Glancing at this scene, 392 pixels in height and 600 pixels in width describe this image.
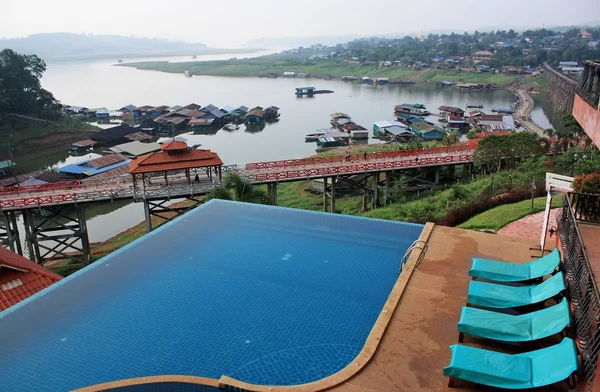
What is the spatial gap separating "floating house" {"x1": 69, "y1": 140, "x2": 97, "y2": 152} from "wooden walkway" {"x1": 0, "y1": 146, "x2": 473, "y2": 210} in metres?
25.2

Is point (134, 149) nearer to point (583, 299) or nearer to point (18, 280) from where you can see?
point (18, 280)

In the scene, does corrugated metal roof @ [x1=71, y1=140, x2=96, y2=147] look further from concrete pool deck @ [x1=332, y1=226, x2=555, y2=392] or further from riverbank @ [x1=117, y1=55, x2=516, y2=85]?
riverbank @ [x1=117, y1=55, x2=516, y2=85]

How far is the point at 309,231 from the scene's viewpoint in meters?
12.5

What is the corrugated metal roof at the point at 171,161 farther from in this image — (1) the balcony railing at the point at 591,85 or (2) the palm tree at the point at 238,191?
(1) the balcony railing at the point at 591,85

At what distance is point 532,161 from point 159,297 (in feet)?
67.5

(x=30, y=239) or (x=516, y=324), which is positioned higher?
(x=516, y=324)

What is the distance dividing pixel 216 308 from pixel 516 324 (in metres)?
5.47

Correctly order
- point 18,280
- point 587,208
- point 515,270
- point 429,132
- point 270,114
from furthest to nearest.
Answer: point 270,114 → point 429,132 → point 18,280 → point 587,208 → point 515,270

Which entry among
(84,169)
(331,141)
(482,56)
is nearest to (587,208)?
(84,169)

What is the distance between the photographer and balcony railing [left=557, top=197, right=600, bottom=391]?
501cm

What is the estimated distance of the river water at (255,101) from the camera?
42553 mm

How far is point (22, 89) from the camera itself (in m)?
54.2

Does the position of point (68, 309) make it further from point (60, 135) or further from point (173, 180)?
point (60, 135)

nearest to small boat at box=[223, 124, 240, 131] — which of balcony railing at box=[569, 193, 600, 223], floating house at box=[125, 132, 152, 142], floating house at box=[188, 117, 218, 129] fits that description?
floating house at box=[188, 117, 218, 129]
